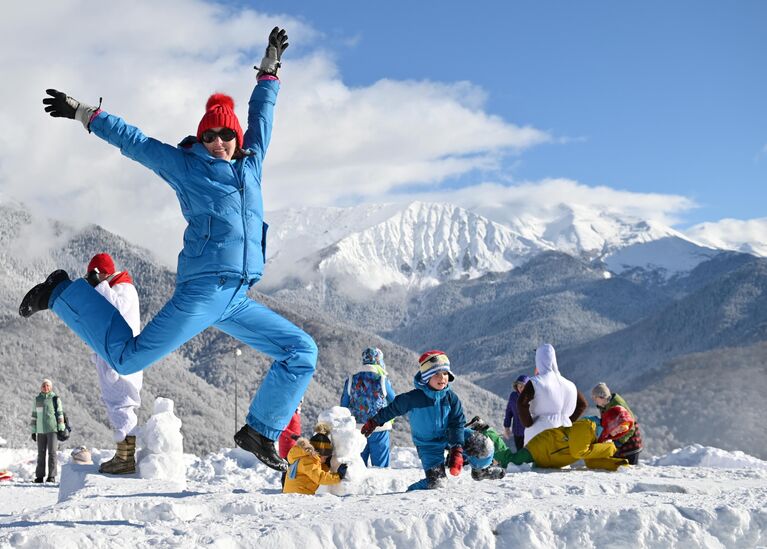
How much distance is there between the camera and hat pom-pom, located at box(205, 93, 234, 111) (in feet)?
15.6

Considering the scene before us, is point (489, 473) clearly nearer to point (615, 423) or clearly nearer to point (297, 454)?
point (297, 454)

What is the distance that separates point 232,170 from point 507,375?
468 feet

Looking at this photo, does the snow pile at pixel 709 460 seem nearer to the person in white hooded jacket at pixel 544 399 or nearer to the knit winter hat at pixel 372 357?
the person in white hooded jacket at pixel 544 399

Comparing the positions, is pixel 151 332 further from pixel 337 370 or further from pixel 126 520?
pixel 337 370

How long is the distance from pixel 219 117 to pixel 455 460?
273 cm

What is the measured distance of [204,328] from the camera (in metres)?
4.51

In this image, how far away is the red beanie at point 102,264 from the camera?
662 centimetres

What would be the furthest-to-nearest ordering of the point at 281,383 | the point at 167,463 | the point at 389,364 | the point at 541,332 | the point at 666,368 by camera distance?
the point at 541,332
the point at 389,364
the point at 666,368
the point at 167,463
the point at 281,383

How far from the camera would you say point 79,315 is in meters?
4.50

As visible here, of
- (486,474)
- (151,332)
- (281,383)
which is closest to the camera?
(151,332)

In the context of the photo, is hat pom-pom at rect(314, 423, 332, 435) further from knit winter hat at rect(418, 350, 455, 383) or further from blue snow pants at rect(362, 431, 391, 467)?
blue snow pants at rect(362, 431, 391, 467)

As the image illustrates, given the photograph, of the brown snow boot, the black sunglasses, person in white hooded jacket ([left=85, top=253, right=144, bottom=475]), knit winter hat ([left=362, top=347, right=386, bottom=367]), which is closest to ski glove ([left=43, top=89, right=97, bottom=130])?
the black sunglasses

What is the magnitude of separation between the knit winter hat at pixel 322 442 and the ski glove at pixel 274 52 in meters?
2.62

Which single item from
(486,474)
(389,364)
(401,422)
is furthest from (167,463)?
(389,364)
